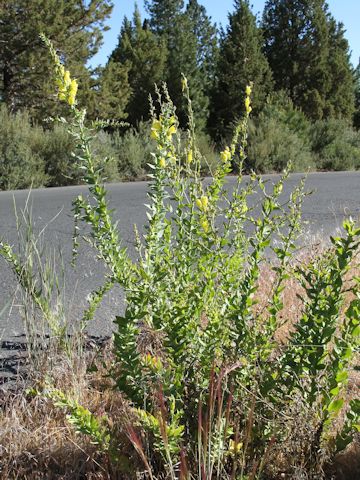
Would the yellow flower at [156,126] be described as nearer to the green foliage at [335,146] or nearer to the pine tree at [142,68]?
the green foliage at [335,146]

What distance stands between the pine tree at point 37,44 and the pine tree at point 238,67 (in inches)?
306

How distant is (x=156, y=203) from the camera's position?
1904 mm

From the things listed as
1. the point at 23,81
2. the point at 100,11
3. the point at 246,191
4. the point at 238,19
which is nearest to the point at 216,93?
the point at 238,19

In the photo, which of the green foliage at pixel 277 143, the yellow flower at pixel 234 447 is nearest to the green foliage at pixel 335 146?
the green foliage at pixel 277 143

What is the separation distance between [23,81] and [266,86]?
13.9m

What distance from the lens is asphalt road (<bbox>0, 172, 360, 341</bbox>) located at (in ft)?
10.6

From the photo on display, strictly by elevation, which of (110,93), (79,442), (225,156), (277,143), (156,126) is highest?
(110,93)

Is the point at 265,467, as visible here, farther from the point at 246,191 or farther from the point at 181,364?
the point at 246,191

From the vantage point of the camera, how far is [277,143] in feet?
60.8

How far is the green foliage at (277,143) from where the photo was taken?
57.6 feet

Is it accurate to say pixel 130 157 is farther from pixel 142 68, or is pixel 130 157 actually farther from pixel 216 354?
pixel 142 68

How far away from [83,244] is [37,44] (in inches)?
762

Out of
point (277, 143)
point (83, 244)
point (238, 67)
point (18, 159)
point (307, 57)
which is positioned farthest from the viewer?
point (307, 57)

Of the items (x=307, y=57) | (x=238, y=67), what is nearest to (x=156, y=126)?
(x=238, y=67)
